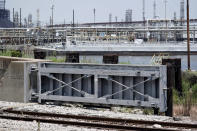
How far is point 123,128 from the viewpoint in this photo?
10898mm

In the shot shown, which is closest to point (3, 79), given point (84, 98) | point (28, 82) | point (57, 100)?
point (28, 82)

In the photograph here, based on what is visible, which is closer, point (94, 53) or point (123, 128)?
point (123, 128)

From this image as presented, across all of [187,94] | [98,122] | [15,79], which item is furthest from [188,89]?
[15,79]

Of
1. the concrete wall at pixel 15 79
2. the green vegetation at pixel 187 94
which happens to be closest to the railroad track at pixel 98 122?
the concrete wall at pixel 15 79

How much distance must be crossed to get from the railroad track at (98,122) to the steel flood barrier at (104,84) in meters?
2.25

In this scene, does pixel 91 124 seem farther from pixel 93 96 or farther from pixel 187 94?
pixel 187 94

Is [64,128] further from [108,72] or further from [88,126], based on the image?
[108,72]

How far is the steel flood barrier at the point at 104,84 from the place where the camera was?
45.8 feet

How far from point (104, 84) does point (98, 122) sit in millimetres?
3103

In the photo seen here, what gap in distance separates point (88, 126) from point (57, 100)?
475cm

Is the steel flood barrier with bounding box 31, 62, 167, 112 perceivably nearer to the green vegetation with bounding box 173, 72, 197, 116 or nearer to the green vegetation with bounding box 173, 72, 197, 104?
the green vegetation with bounding box 173, 72, 197, 116

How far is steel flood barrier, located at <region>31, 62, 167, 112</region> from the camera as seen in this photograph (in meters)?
14.0

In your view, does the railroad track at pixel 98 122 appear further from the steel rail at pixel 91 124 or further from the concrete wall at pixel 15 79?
the concrete wall at pixel 15 79

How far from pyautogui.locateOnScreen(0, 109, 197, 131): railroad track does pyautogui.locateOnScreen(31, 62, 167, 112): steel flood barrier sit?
225 cm
